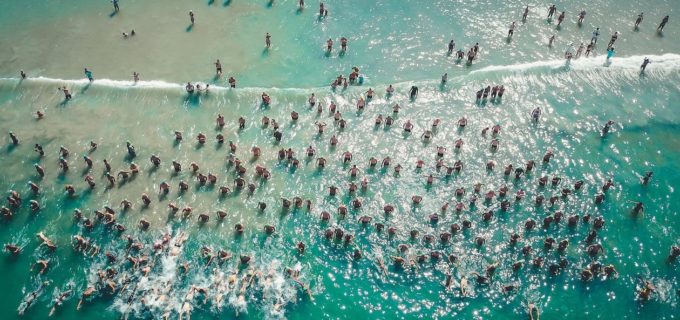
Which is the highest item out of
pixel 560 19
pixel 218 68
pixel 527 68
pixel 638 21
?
pixel 638 21

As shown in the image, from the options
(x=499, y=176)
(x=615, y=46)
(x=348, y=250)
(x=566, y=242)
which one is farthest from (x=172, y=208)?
(x=615, y=46)

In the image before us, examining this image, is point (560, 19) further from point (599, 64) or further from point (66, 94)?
point (66, 94)

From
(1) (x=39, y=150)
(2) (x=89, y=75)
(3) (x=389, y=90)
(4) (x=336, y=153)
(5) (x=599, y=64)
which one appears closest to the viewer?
(1) (x=39, y=150)

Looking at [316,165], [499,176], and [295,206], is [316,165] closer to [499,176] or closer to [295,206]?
[295,206]

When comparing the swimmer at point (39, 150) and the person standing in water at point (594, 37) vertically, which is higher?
the person standing in water at point (594, 37)

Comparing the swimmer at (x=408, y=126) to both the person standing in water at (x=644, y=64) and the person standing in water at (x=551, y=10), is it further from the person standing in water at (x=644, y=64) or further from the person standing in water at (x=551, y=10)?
A: the person standing in water at (x=644, y=64)

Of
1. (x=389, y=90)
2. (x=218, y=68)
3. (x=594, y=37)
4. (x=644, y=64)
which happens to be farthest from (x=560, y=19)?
(x=218, y=68)

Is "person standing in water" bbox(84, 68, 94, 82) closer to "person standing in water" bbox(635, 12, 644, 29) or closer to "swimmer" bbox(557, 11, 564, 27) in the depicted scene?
"swimmer" bbox(557, 11, 564, 27)

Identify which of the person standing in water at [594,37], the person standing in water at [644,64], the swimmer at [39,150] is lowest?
the swimmer at [39,150]

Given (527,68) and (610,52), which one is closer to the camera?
(527,68)

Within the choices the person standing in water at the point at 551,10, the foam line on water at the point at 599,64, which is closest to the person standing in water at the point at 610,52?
the foam line on water at the point at 599,64
